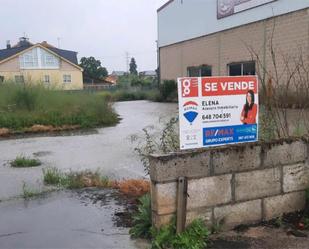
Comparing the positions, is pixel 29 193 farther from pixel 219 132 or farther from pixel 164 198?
pixel 219 132

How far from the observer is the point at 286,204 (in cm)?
503

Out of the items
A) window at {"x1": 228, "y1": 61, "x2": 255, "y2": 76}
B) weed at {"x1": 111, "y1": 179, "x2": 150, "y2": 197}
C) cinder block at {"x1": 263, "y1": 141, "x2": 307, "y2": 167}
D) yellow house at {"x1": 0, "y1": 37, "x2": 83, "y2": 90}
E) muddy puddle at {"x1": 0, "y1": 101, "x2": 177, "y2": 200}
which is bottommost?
muddy puddle at {"x1": 0, "y1": 101, "x2": 177, "y2": 200}

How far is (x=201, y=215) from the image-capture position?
449 centimetres

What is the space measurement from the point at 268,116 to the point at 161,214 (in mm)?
2033

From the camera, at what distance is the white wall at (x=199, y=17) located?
24172mm

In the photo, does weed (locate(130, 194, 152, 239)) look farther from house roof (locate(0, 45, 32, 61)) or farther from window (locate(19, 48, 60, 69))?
window (locate(19, 48, 60, 69))

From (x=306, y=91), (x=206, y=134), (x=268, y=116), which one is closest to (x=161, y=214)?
(x=206, y=134)

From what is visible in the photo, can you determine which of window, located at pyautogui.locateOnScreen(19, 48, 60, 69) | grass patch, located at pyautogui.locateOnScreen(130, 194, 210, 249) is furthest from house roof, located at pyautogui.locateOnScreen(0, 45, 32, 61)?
grass patch, located at pyautogui.locateOnScreen(130, 194, 210, 249)

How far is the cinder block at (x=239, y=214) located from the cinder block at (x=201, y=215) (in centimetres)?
8

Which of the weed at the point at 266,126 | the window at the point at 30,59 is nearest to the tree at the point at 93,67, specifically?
the window at the point at 30,59

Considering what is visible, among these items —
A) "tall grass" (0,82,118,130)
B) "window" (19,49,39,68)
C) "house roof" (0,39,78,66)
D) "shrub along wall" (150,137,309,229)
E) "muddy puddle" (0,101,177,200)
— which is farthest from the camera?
"window" (19,49,39,68)

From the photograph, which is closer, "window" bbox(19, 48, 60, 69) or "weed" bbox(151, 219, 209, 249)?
"weed" bbox(151, 219, 209, 249)

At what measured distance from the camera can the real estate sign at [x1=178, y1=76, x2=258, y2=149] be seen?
445cm

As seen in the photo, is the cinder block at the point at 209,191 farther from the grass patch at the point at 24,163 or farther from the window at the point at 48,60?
the window at the point at 48,60
